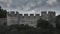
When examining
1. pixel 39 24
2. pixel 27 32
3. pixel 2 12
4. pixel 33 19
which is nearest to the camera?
pixel 27 32

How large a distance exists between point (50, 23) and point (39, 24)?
1.32 metres

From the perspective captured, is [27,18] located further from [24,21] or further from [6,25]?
[6,25]

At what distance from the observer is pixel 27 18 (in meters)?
23.5

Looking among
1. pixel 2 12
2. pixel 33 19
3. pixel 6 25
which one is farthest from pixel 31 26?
pixel 2 12

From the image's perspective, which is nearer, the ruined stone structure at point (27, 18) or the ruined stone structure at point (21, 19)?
the ruined stone structure at point (27, 18)

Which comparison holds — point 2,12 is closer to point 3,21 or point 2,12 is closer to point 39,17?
point 3,21

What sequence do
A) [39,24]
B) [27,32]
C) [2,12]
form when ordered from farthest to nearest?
[2,12], [39,24], [27,32]

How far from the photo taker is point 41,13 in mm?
22625

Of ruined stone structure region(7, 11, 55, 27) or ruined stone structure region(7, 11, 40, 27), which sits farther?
ruined stone structure region(7, 11, 40, 27)

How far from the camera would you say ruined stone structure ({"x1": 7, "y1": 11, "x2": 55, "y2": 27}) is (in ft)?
73.3

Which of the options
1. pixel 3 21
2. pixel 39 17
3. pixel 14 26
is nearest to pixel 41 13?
pixel 39 17

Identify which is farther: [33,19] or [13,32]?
[33,19]

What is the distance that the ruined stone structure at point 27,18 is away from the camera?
22344 mm

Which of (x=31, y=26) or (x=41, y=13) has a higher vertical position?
(x=41, y=13)
